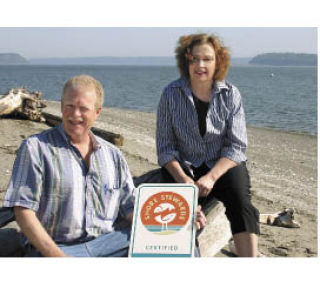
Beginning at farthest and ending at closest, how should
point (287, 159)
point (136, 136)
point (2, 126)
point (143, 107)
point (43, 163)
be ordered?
point (143, 107)
point (287, 159)
point (136, 136)
point (2, 126)
point (43, 163)

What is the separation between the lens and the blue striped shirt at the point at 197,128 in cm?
376

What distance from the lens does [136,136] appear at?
33.0ft

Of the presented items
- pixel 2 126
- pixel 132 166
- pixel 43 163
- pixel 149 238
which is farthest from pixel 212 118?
pixel 2 126

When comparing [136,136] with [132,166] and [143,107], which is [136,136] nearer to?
[132,166]

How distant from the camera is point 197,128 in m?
3.76

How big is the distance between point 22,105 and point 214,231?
19.4 feet

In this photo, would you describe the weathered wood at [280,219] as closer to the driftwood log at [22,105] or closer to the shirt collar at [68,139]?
the shirt collar at [68,139]

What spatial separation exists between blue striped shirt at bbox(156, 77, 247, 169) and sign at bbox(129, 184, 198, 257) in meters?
0.73

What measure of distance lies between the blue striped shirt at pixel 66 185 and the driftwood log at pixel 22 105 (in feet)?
19.5

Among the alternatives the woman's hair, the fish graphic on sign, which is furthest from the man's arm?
the woman's hair

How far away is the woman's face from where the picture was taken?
12.2 ft

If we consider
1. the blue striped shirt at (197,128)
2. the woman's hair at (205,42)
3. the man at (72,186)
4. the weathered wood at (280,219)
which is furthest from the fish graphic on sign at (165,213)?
the weathered wood at (280,219)

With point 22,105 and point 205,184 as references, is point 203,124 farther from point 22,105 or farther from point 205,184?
point 22,105
